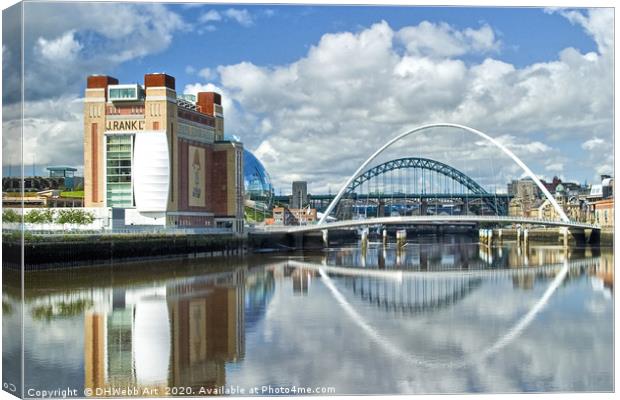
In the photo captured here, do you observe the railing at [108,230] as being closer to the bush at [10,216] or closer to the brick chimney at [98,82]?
the brick chimney at [98,82]

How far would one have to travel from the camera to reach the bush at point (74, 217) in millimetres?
43100

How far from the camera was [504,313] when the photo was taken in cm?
2070

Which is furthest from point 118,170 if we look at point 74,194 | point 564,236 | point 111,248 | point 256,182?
point 256,182

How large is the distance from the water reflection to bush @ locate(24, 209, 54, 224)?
25.0 ft

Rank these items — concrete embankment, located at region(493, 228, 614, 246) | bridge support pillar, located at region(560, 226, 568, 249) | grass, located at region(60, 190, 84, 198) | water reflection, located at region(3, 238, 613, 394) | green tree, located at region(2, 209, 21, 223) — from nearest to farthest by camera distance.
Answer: green tree, located at region(2, 209, 21, 223), water reflection, located at region(3, 238, 613, 394), concrete embankment, located at region(493, 228, 614, 246), grass, located at region(60, 190, 84, 198), bridge support pillar, located at region(560, 226, 568, 249)

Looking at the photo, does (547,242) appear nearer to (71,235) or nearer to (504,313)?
(71,235)

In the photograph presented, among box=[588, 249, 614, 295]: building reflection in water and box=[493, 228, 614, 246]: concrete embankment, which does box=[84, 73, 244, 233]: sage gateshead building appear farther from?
box=[493, 228, 614, 246]: concrete embankment

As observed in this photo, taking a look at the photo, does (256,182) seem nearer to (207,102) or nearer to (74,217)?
(207,102)

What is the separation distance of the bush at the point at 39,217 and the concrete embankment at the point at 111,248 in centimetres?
312

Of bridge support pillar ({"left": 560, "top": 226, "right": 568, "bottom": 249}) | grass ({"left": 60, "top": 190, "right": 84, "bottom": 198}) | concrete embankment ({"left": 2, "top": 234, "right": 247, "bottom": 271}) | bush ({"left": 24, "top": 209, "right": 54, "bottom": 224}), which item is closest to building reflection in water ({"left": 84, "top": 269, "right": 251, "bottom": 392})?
concrete embankment ({"left": 2, "top": 234, "right": 247, "bottom": 271})

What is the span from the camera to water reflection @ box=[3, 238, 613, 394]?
1273 centimetres

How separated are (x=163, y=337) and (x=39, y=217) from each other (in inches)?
992

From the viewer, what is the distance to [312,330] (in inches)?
703

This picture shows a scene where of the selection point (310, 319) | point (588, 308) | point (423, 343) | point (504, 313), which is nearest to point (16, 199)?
point (423, 343)
